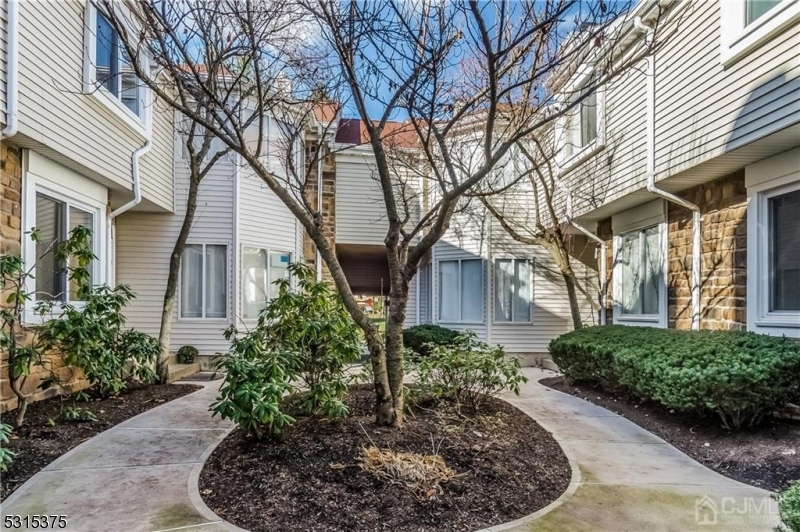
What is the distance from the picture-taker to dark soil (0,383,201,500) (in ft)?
13.3

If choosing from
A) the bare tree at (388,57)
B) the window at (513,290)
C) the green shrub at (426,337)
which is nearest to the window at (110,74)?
the bare tree at (388,57)

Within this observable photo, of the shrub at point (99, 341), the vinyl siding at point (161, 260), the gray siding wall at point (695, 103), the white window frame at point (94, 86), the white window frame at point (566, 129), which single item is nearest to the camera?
the gray siding wall at point (695, 103)

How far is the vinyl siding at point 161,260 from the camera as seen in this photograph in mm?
9758

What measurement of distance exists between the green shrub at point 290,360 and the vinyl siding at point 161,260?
478 cm

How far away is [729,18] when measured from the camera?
213 inches

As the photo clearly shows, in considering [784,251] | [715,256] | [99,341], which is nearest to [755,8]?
[784,251]

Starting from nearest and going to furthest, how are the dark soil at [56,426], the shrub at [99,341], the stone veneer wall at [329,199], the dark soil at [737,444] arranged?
1. the dark soil at [56,426]
2. the dark soil at [737,444]
3. the shrub at [99,341]
4. the stone veneer wall at [329,199]

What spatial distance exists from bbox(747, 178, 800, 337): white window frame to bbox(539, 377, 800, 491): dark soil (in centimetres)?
112

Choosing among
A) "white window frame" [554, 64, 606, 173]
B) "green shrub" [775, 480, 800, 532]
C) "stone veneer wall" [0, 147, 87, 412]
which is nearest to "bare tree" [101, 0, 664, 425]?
"stone veneer wall" [0, 147, 87, 412]

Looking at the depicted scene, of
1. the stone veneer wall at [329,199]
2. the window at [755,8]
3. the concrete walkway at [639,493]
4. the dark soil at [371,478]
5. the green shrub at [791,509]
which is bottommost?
the concrete walkway at [639,493]

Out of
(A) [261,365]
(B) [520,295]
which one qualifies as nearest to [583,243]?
(B) [520,295]

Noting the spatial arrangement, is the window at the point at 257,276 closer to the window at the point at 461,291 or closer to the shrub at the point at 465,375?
the window at the point at 461,291

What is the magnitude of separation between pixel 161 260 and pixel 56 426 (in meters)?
5.17

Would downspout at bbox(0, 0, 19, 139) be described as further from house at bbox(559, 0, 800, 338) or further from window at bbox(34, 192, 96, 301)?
house at bbox(559, 0, 800, 338)
